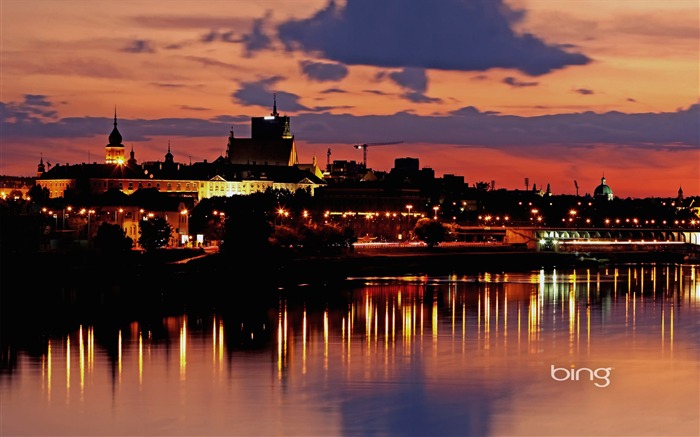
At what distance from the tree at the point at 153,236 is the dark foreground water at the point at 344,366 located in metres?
19.8

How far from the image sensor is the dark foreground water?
29.7m

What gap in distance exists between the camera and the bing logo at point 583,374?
34406 millimetres

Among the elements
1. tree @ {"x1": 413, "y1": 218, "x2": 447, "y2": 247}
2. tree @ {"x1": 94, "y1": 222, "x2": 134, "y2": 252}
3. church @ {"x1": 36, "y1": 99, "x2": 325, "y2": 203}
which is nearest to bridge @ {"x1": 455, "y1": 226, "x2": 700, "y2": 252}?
tree @ {"x1": 413, "y1": 218, "x2": 447, "y2": 247}

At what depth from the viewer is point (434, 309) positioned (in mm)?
52875

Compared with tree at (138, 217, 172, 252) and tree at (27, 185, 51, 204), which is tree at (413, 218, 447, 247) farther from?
tree at (27, 185, 51, 204)

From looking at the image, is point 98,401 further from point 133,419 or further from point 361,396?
point 361,396

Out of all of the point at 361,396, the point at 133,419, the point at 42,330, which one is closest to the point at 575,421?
the point at 361,396

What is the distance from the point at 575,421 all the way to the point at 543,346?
11721 mm

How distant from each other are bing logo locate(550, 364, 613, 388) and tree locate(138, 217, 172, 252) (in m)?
42.2

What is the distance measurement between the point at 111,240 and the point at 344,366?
37.2 m

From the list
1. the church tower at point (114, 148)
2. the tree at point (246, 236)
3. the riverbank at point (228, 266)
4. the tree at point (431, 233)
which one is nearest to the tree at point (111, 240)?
the riverbank at point (228, 266)

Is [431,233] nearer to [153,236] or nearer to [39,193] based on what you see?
[153,236]

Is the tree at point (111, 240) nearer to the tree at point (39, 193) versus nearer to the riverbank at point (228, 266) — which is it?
the riverbank at point (228, 266)

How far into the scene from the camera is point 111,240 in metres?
71.6
